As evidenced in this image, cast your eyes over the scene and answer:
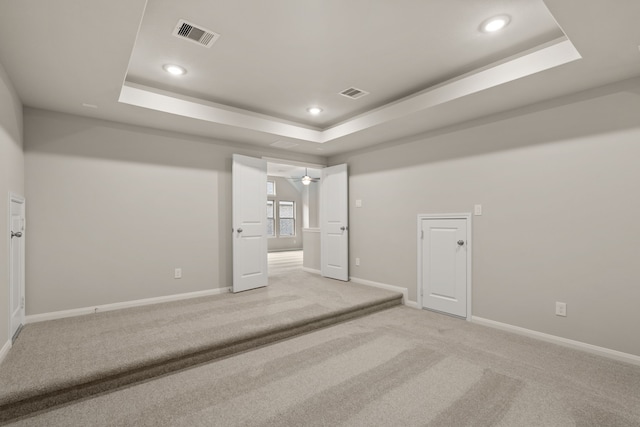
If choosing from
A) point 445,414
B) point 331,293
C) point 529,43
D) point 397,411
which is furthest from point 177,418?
point 529,43

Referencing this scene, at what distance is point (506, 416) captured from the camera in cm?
190

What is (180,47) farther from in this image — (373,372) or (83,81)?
(373,372)

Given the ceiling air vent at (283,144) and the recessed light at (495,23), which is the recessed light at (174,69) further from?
the recessed light at (495,23)

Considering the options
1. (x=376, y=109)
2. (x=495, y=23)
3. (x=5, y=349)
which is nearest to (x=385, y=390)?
(x=495, y=23)

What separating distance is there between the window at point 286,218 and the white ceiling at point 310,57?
6.85 metres

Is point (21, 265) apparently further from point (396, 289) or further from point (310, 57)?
point (396, 289)

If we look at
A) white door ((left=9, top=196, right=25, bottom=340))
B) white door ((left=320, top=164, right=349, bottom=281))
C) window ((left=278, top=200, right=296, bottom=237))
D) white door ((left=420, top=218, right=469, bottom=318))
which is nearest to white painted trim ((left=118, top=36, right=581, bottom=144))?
white door ((left=320, top=164, right=349, bottom=281))

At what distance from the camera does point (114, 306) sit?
365cm

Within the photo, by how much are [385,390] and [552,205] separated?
2.41 meters

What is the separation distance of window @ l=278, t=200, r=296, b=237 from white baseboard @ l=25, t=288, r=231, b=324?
6.30 metres

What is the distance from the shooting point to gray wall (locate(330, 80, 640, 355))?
8.64ft

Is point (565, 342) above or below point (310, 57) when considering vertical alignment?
below

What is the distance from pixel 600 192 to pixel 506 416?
2154 millimetres

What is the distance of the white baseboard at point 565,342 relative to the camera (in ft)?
8.50
